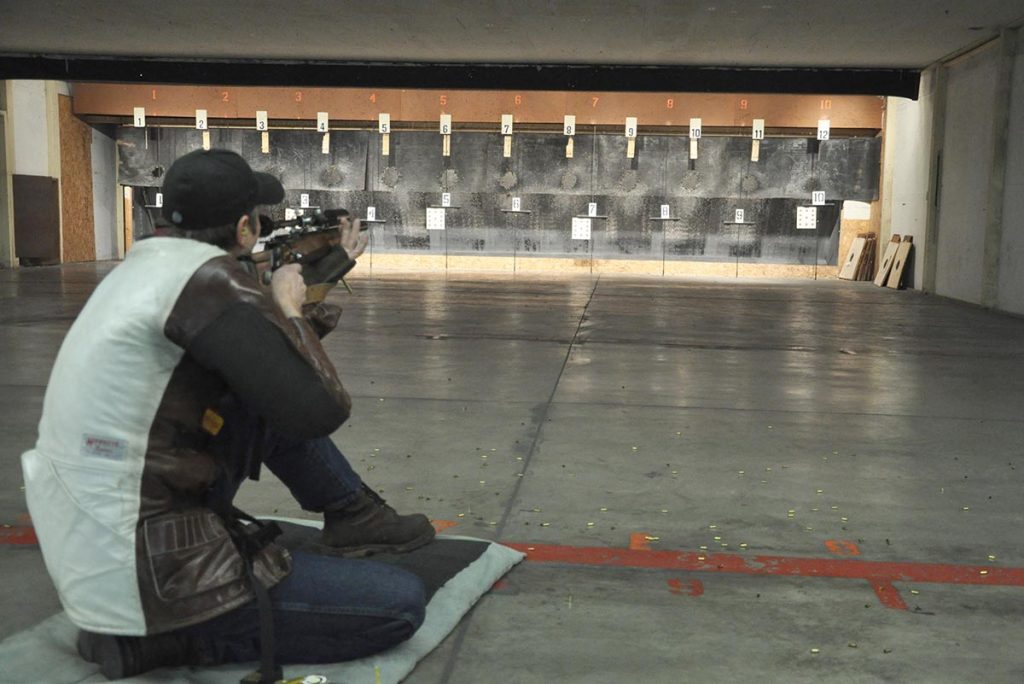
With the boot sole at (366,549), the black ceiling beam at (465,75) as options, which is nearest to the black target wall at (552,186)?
the black ceiling beam at (465,75)

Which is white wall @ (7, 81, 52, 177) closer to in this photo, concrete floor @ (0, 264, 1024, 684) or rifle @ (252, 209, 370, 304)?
concrete floor @ (0, 264, 1024, 684)

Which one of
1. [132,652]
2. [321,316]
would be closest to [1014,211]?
[321,316]

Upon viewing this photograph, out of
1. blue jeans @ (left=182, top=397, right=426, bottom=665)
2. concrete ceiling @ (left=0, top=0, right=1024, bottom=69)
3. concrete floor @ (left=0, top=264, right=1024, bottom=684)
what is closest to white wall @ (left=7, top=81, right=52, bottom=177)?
concrete ceiling @ (left=0, top=0, right=1024, bottom=69)

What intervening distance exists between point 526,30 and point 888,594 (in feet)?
30.7

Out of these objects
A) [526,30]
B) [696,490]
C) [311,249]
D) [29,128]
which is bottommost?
[696,490]

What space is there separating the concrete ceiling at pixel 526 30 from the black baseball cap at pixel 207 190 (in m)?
8.13

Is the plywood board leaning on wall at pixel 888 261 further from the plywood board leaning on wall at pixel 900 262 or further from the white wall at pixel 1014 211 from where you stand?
the white wall at pixel 1014 211

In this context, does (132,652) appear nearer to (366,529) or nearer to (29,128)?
(366,529)

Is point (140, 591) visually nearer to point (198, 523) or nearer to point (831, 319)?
point (198, 523)

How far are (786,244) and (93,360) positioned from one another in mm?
16522

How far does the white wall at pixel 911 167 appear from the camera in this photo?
42.5 feet

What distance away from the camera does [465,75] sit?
43.9ft

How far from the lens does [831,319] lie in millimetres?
9344

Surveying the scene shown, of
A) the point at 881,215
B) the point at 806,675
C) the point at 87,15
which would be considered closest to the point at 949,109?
the point at 881,215
